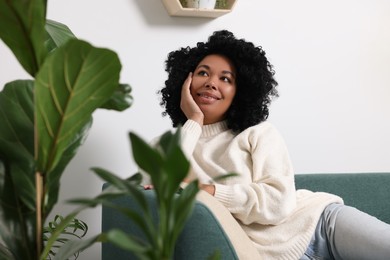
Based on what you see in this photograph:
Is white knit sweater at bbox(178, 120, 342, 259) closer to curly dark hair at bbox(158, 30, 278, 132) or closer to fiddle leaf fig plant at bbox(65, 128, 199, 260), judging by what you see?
curly dark hair at bbox(158, 30, 278, 132)

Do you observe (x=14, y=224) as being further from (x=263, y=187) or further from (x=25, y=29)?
(x=263, y=187)

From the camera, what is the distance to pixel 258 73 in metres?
2.33

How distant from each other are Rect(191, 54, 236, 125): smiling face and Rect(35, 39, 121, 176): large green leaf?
1.19 meters

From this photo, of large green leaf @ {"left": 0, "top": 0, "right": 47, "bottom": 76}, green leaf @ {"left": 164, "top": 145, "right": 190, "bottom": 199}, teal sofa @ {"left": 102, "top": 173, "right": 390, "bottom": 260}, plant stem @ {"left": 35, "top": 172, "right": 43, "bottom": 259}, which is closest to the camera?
green leaf @ {"left": 164, "top": 145, "right": 190, "bottom": 199}

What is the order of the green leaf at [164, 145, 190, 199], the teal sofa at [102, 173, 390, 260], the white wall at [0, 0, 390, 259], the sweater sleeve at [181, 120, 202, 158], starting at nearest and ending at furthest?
the green leaf at [164, 145, 190, 199] → the teal sofa at [102, 173, 390, 260] → the sweater sleeve at [181, 120, 202, 158] → the white wall at [0, 0, 390, 259]

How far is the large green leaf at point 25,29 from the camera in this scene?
1070 mm

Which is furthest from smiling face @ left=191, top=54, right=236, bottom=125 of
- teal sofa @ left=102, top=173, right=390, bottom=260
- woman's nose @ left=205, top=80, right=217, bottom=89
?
teal sofa @ left=102, top=173, right=390, bottom=260

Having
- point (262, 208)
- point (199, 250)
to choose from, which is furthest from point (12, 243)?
point (262, 208)

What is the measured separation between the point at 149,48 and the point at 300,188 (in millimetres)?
829

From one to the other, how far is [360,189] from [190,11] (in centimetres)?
100

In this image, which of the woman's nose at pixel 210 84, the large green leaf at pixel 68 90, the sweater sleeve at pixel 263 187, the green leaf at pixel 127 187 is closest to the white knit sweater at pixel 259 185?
the sweater sleeve at pixel 263 187

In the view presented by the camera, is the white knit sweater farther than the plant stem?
Yes

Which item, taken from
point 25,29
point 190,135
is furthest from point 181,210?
point 190,135

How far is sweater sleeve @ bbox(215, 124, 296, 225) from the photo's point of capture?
203 cm
